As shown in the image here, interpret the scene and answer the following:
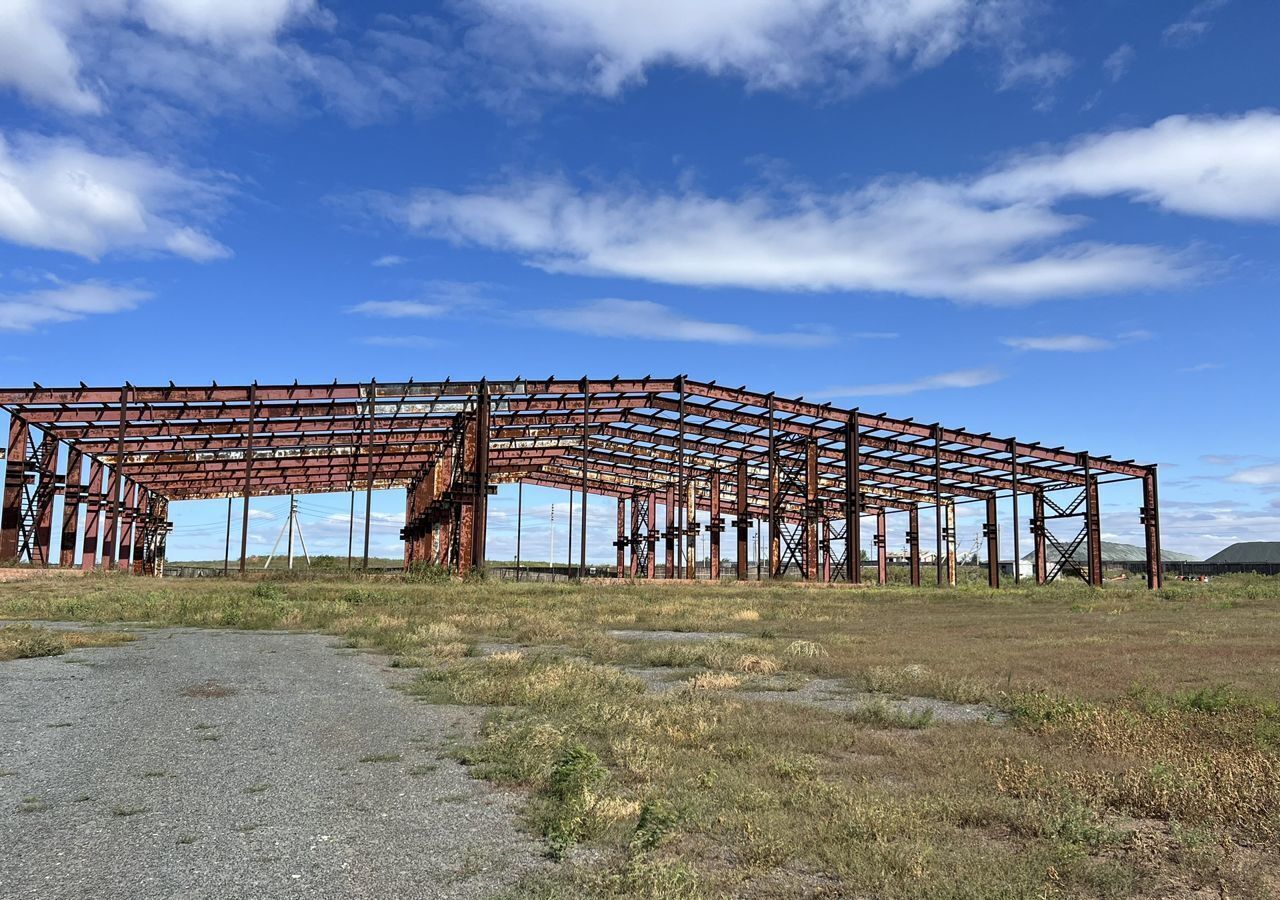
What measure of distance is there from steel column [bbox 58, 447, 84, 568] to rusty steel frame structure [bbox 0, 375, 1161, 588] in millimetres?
76

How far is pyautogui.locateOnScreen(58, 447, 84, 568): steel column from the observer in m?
39.2

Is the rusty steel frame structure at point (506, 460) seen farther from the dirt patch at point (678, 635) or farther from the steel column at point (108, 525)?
the dirt patch at point (678, 635)

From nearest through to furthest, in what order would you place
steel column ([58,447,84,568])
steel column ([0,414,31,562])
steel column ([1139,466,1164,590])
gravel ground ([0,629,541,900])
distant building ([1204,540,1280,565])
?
gravel ground ([0,629,541,900]) < steel column ([0,414,31,562]) < steel column ([58,447,84,568]) < steel column ([1139,466,1164,590]) < distant building ([1204,540,1280,565])

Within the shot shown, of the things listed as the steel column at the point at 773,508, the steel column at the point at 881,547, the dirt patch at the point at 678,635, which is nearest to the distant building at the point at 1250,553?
the steel column at the point at 881,547

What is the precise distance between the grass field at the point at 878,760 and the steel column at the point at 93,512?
97.6 ft

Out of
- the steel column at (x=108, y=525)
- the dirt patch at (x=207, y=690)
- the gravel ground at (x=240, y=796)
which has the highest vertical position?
the steel column at (x=108, y=525)

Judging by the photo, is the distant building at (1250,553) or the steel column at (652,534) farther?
the distant building at (1250,553)

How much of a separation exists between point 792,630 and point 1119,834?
1461 centimetres

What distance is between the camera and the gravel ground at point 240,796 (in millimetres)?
4727

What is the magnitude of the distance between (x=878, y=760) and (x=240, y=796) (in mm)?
4871

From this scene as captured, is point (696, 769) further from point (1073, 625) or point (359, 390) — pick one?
point (359, 390)

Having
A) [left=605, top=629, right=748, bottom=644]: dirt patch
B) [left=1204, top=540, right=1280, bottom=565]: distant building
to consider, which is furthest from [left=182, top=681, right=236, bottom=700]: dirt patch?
[left=1204, top=540, right=1280, bottom=565]: distant building

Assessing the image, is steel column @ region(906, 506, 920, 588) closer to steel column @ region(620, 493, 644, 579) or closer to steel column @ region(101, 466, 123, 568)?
steel column @ region(620, 493, 644, 579)

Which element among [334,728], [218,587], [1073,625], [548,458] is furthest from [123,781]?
[548,458]
